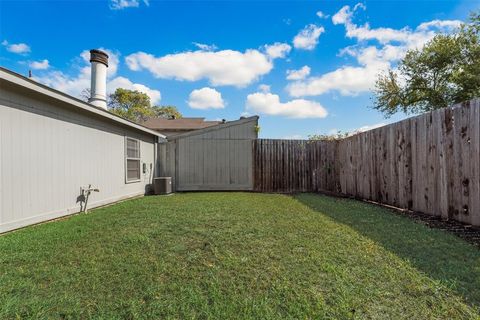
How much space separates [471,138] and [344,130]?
379 inches

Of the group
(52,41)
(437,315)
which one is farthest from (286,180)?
(52,41)

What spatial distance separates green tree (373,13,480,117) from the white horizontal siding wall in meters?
14.2

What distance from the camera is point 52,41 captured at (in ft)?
28.5

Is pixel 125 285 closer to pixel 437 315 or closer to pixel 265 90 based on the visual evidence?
pixel 437 315

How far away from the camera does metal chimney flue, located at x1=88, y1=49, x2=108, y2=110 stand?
7.27 meters

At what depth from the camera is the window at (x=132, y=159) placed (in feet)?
23.2

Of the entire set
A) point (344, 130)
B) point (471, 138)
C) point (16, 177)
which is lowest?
point (16, 177)

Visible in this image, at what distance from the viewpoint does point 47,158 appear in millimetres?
4281

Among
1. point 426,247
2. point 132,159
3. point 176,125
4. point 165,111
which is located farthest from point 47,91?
point 165,111

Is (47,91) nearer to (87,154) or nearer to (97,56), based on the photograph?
(87,154)

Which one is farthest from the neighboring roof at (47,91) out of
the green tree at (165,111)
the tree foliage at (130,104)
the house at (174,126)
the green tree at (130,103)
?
the green tree at (165,111)

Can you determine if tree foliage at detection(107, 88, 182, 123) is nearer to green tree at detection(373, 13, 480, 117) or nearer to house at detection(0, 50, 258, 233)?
house at detection(0, 50, 258, 233)

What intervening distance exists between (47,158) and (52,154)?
0.14 meters

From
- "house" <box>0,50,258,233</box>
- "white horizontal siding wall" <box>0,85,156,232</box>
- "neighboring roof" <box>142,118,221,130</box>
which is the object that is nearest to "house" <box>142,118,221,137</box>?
"neighboring roof" <box>142,118,221,130</box>
